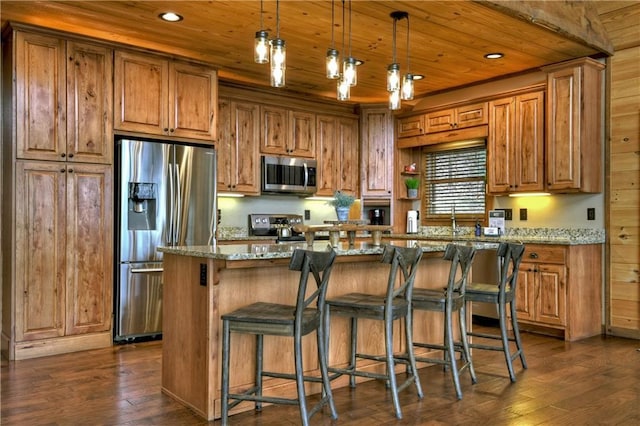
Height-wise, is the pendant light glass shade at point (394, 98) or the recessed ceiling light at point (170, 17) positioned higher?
the recessed ceiling light at point (170, 17)

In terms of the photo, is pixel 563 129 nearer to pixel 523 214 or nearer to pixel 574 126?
pixel 574 126

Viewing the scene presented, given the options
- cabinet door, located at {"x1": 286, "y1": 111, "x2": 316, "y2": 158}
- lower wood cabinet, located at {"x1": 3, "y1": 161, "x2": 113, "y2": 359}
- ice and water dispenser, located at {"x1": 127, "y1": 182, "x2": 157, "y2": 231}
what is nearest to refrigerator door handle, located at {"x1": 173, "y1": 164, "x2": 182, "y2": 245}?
ice and water dispenser, located at {"x1": 127, "y1": 182, "x2": 157, "y2": 231}

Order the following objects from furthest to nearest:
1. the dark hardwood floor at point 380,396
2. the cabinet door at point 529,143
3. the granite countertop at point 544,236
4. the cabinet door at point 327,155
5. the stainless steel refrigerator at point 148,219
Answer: the cabinet door at point 327,155, the cabinet door at point 529,143, the granite countertop at point 544,236, the stainless steel refrigerator at point 148,219, the dark hardwood floor at point 380,396

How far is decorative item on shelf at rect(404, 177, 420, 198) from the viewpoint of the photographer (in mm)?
6584

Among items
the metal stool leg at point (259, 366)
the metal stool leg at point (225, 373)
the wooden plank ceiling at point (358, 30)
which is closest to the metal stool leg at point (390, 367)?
the metal stool leg at point (259, 366)

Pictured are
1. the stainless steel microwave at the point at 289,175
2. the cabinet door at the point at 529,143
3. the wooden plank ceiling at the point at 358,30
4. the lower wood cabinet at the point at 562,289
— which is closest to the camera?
the wooden plank ceiling at the point at 358,30

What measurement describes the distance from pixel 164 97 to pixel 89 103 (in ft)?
2.06

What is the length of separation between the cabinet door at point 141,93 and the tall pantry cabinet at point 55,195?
0.09m

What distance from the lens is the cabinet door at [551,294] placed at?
455cm

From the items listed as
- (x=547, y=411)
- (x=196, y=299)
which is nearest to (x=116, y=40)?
(x=196, y=299)

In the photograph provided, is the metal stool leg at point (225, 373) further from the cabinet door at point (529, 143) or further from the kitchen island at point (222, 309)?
the cabinet door at point (529, 143)

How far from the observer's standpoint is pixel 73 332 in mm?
4145

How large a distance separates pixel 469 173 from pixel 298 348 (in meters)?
4.29

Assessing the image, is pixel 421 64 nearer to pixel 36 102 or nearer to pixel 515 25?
pixel 515 25
